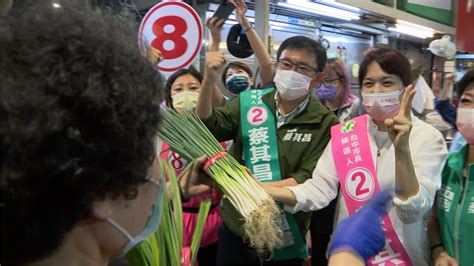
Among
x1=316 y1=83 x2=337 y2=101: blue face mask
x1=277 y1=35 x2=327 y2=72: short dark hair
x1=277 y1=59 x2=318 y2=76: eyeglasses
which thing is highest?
x1=277 y1=35 x2=327 y2=72: short dark hair

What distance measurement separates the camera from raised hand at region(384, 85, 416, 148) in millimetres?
1517

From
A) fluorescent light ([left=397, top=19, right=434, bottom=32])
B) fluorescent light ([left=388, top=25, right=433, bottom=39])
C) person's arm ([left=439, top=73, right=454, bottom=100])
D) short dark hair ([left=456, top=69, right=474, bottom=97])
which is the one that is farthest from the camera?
fluorescent light ([left=388, top=25, right=433, bottom=39])

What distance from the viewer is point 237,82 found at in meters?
3.02

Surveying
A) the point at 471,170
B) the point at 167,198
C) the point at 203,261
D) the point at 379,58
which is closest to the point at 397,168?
the point at 471,170

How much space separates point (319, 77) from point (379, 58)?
1.24ft

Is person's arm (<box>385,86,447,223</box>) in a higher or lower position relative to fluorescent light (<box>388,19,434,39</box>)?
lower

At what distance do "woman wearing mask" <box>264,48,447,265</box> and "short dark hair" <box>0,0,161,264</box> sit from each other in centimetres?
111

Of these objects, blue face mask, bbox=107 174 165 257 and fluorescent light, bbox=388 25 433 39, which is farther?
fluorescent light, bbox=388 25 433 39

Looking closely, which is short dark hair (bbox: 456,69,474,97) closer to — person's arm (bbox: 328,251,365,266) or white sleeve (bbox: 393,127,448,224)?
white sleeve (bbox: 393,127,448,224)

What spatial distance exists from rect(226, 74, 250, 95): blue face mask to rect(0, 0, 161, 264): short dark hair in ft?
7.62

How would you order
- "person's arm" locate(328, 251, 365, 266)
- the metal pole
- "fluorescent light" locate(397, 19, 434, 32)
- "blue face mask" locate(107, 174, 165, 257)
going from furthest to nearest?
"fluorescent light" locate(397, 19, 434, 32), the metal pole, "person's arm" locate(328, 251, 365, 266), "blue face mask" locate(107, 174, 165, 257)

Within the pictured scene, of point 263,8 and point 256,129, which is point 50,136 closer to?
point 256,129

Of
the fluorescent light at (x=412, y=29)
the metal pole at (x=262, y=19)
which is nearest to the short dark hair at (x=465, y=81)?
the metal pole at (x=262, y=19)

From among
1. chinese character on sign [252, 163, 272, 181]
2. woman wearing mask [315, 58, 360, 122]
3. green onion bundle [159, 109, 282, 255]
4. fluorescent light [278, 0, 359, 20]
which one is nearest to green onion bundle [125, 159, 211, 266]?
green onion bundle [159, 109, 282, 255]
